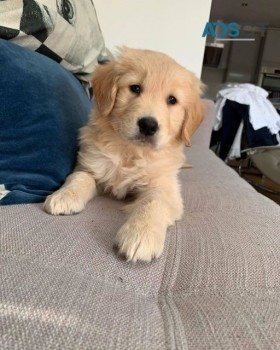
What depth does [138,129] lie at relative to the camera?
1178 mm

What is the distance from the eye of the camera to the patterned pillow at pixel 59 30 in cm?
122

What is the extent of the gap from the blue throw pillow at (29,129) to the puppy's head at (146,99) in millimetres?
191

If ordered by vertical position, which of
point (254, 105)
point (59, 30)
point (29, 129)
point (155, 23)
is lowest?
point (254, 105)

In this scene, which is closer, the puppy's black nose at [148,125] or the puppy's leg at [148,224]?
the puppy's leg at [148,224]

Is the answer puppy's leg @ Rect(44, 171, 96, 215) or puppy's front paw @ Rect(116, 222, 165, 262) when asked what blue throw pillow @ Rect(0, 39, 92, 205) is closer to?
puppy's leg @ Rect(44, 171, 96, 215)

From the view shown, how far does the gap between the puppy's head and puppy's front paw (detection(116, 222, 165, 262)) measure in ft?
1.42

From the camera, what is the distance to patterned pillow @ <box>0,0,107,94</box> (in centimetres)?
122

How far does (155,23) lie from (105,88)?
1924 mm

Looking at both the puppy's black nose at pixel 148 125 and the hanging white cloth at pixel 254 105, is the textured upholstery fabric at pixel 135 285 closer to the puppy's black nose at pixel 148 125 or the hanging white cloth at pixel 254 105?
the puppy's black nose at pixel 148 125

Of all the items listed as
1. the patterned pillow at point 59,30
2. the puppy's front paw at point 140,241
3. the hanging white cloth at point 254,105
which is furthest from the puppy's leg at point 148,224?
the hanging white cloth at point 254,105

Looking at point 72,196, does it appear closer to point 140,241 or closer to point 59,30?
point 140,241

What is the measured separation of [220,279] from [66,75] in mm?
1036

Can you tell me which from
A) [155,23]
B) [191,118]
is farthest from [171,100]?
[155,23]

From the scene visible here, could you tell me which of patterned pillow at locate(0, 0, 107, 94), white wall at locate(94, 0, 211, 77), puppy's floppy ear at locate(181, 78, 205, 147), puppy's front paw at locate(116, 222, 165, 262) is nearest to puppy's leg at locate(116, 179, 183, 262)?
puppy's front paw at locate(116, 222, 165, 262)
